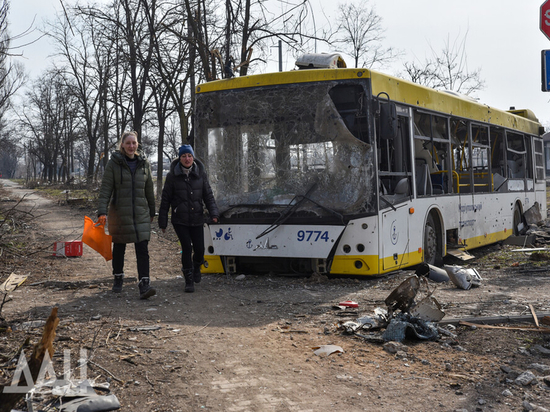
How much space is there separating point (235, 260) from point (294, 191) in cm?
141

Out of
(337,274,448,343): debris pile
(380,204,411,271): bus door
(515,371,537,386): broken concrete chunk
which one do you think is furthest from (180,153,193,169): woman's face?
(515,371,537,386): broken concrete chunk

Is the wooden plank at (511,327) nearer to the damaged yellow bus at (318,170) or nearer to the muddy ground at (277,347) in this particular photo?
the muddy ground at (277,347)

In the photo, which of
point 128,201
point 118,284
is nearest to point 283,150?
point 128,201

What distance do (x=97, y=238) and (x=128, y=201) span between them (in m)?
0.76

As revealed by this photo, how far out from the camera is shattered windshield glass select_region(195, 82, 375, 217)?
8.25 metres

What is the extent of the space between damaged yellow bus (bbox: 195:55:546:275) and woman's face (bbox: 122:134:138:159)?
1.56 meters

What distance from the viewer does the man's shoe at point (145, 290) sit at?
24.4ft

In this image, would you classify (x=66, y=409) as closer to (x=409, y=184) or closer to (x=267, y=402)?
(x=267, y=402)

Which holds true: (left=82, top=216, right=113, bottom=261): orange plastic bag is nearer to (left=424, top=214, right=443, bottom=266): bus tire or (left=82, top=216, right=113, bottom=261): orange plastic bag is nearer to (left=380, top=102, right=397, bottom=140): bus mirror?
(left=380, top=102, right=397, bottom=140): bus mirror

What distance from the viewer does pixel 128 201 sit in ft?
24.9

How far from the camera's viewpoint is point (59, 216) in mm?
24391

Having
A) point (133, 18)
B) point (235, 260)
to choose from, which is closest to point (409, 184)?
point (235, 260)

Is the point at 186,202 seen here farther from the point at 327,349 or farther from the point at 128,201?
the point at 327,349

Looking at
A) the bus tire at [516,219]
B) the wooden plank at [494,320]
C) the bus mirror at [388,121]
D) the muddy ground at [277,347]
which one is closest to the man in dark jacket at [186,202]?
the muddy ground at [277,347]
